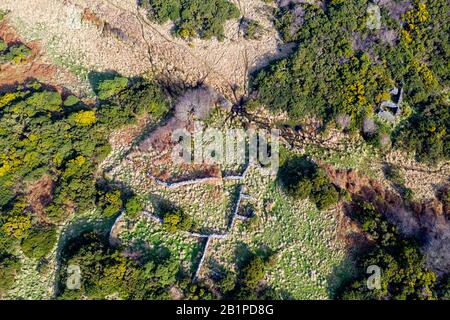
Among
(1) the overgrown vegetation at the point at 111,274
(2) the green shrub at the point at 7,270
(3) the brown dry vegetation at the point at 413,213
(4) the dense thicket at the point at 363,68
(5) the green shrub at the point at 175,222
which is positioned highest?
(4) the dense thicket at the point at 363,68

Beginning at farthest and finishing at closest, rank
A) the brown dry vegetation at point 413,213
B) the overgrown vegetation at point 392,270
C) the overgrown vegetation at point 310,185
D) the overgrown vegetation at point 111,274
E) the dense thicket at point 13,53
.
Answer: the dense thicket at point 13,53, the overgrown vegetation at point 310,185, the brown dry vegetation at point 413,213, the overgrown vegetation at point 392,270, the overgrown vegetation at point 111,274

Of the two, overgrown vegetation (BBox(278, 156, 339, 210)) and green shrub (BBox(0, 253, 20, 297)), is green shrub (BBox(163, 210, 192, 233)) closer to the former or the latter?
overgrown vegetation (BBox(278, 156, 339, 210))

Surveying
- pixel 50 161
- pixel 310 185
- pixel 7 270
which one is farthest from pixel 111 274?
pixel 310 185

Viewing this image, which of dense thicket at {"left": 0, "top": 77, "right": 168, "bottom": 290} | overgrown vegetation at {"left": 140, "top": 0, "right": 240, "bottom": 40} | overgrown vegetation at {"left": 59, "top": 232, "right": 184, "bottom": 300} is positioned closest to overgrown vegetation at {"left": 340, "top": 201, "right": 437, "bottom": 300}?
overgrown vegetation at {"left": 59, "top": 232, "right": 184, "bottom": 300}

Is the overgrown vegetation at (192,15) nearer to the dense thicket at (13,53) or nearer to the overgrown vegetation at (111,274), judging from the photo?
the dense thicket at (13,53)

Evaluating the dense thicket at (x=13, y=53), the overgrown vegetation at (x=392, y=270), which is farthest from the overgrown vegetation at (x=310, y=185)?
the dense thicket at (x=13, y=53)

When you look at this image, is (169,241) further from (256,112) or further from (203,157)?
(256,112)

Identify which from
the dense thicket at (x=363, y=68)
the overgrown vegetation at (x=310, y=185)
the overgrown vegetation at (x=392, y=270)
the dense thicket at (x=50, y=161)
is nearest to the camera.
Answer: the dense thicket at (x=50, y=161)

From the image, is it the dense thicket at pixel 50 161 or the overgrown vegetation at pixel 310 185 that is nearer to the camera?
the dense thicket at pixel 50 161
